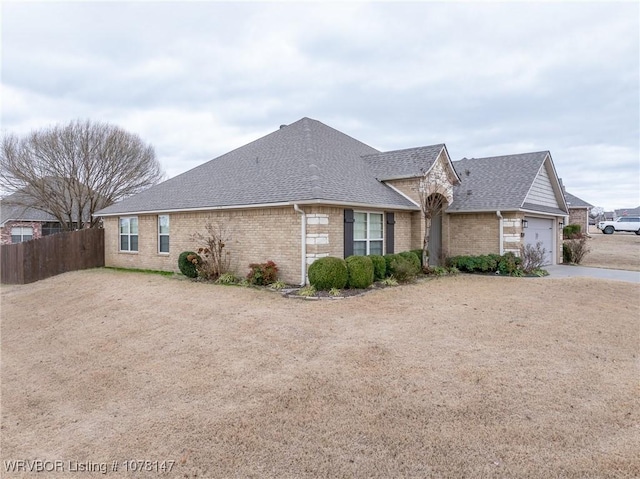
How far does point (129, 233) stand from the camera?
60.0ft

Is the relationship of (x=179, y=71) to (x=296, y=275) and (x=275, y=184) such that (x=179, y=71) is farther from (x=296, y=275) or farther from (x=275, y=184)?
(x=296, y=275)

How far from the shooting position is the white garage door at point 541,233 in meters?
17.5

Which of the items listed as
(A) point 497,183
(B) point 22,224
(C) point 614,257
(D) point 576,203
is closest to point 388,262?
(A) point 497,183

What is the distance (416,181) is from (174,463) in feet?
44.1

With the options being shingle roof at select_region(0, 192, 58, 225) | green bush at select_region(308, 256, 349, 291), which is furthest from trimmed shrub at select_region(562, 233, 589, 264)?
shingle roof at select_region(0, 192, 58, 225)

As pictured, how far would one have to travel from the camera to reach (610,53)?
13164 mm

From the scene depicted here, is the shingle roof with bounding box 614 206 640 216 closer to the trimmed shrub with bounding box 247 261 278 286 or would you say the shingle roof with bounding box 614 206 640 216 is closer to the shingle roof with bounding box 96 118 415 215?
the shingle roof with bounding box 96 118 415 215

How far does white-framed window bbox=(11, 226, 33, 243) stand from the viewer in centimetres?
3039

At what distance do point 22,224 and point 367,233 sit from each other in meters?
30.5

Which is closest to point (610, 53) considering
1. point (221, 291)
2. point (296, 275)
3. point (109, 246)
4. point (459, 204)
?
point (459, 204)

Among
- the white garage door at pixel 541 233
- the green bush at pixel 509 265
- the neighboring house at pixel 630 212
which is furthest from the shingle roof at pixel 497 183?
the neighboring house at pixel 630 212

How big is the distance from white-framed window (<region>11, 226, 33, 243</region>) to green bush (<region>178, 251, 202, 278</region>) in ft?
81.8

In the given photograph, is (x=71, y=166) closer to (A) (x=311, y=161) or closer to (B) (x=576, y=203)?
(A) (x=311, y=161)

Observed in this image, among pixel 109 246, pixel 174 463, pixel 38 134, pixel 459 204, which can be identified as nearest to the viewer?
pixel 174 463
